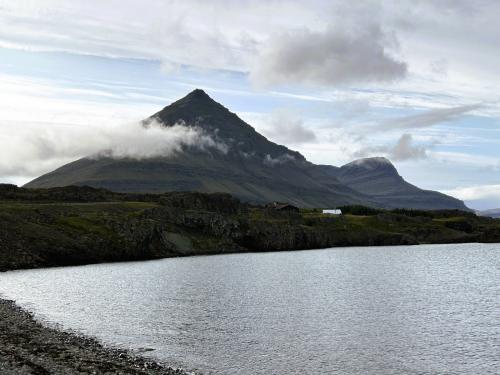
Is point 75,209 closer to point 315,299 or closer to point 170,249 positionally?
point 170,249

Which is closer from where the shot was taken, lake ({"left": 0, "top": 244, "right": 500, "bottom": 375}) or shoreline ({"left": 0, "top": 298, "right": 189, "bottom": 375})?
shoreline ({"left": 0, "top": 298, "right": 189, "bottom": 375})

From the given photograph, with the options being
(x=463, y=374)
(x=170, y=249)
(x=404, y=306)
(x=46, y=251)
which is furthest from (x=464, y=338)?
(x=170, y=249)

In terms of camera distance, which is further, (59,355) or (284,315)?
(284,315)

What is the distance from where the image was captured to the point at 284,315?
68125 millimetres

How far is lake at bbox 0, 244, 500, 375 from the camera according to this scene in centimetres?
4691

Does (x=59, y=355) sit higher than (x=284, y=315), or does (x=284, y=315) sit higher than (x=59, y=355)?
(x=59, y=355)

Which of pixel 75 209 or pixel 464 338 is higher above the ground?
pixel 75 209

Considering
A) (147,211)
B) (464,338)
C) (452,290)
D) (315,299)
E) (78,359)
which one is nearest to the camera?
(78,359)

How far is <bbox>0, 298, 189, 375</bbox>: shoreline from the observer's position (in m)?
38.2

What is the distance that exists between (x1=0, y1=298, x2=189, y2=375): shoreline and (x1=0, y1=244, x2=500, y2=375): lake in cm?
313

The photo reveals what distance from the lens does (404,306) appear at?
249ft

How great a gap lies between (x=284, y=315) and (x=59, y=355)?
31.9 m

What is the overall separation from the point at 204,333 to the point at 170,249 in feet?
400

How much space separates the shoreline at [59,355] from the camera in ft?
125
